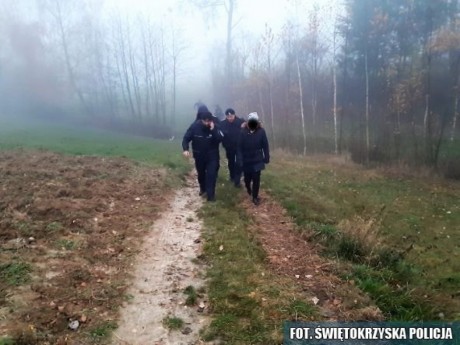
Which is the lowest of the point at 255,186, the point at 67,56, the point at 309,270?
the point at 309,270

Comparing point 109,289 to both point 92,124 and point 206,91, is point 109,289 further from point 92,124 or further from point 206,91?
point 206,91

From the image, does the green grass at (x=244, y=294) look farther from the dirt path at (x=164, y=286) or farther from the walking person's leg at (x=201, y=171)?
the walking person's leg at (x=201, y=171)

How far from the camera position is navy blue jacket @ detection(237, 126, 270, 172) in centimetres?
956

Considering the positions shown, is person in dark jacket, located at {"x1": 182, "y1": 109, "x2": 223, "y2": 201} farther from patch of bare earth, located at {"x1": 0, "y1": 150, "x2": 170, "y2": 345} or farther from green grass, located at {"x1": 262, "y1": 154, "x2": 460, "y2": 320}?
green grass, located at {"x1": 262, "y1": 154, "x2": 460, "y2": 320}

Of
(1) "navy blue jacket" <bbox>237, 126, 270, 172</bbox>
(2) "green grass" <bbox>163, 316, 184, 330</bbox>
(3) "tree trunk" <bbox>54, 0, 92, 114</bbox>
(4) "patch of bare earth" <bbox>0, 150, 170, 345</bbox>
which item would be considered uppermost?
(3) "tree trunk" <bbox>54, 0, 92, 114</bbox>

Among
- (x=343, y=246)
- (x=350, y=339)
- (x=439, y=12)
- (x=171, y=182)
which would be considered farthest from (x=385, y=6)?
(x=350, y=339)

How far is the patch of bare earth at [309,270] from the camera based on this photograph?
4.98 metres

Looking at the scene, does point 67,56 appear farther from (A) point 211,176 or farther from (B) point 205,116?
(A) point 211,176

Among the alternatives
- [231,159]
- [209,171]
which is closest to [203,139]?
[209,171]

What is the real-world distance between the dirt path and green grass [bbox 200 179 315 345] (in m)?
0.26

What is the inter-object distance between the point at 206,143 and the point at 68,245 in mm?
4446

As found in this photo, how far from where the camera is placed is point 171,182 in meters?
12.2

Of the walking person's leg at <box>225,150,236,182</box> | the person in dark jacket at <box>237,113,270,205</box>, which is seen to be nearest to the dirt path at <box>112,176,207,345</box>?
the person in dark jacket at <box>237,113,270,205</box>

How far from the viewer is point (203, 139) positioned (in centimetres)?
982
